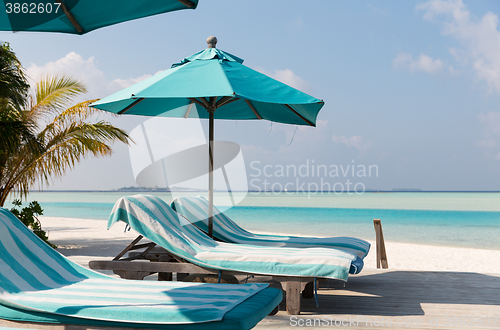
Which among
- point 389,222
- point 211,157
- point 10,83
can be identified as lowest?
point 389,222

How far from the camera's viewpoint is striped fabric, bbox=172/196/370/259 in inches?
177

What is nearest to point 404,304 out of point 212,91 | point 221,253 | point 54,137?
point 221,253

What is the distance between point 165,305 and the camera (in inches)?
88.0

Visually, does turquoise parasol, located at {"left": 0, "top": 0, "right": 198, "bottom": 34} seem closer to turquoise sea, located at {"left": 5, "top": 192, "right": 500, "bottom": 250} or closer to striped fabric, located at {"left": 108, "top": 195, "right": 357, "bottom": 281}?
striped fabric, located at {"left": 108, "top": 195, "right": 357, "bottom": 281}

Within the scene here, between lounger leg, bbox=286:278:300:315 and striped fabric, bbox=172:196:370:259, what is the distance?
90cm

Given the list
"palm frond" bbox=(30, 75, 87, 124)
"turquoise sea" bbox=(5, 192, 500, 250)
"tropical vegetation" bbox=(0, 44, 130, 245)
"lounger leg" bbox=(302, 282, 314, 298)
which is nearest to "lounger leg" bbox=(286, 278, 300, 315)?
"lounger leg" bbox=(302, 282, 314, 298)

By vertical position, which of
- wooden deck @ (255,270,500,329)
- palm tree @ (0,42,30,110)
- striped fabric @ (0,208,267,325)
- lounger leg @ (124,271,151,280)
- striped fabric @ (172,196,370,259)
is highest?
palm tree @ (0,42,30,110)

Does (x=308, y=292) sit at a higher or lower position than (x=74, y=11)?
lower

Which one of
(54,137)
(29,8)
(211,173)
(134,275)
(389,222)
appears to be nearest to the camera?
(29,8)

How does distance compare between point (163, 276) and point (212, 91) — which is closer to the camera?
point (212, 91)

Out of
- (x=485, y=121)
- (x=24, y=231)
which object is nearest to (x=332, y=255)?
(x=24, y=231)

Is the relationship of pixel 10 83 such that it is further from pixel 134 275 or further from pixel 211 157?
pixel 134 275

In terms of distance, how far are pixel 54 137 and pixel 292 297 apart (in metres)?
7.36

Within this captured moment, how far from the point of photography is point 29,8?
5.70 feet
